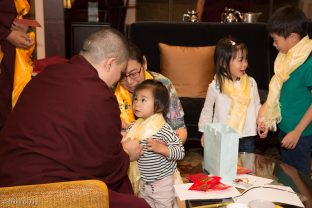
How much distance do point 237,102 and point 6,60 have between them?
154 centimetres

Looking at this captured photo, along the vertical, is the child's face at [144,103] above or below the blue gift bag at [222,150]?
above

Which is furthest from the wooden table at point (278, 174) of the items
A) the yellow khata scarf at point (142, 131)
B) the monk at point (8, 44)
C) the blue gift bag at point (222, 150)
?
the monk at point (8, 44)

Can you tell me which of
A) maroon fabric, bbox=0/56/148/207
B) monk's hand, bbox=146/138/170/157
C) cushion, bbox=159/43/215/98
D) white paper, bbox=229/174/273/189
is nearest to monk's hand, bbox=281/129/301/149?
white paper, bbox=229/174/273/189

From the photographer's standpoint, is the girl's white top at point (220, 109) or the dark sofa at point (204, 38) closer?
the girl's white top at point (220, 109)

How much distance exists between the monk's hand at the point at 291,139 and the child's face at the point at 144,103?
2.80ft

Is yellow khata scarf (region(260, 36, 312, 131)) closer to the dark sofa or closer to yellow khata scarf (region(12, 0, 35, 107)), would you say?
the dark sofa

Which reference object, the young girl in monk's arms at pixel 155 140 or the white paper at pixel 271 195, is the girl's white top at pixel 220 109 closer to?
the young girl in monk's arms at pixel 155 140

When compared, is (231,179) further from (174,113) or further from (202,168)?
(174,113)

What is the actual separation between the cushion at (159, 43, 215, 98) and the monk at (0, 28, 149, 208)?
2.12m

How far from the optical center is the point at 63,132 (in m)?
1.59

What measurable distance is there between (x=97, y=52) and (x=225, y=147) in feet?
2.19

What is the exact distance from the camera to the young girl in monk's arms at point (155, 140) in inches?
84.4

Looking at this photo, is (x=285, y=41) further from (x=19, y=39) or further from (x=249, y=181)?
(x=19, y=39)

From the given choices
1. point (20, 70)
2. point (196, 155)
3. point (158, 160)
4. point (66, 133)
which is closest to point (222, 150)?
point (158, 160)
